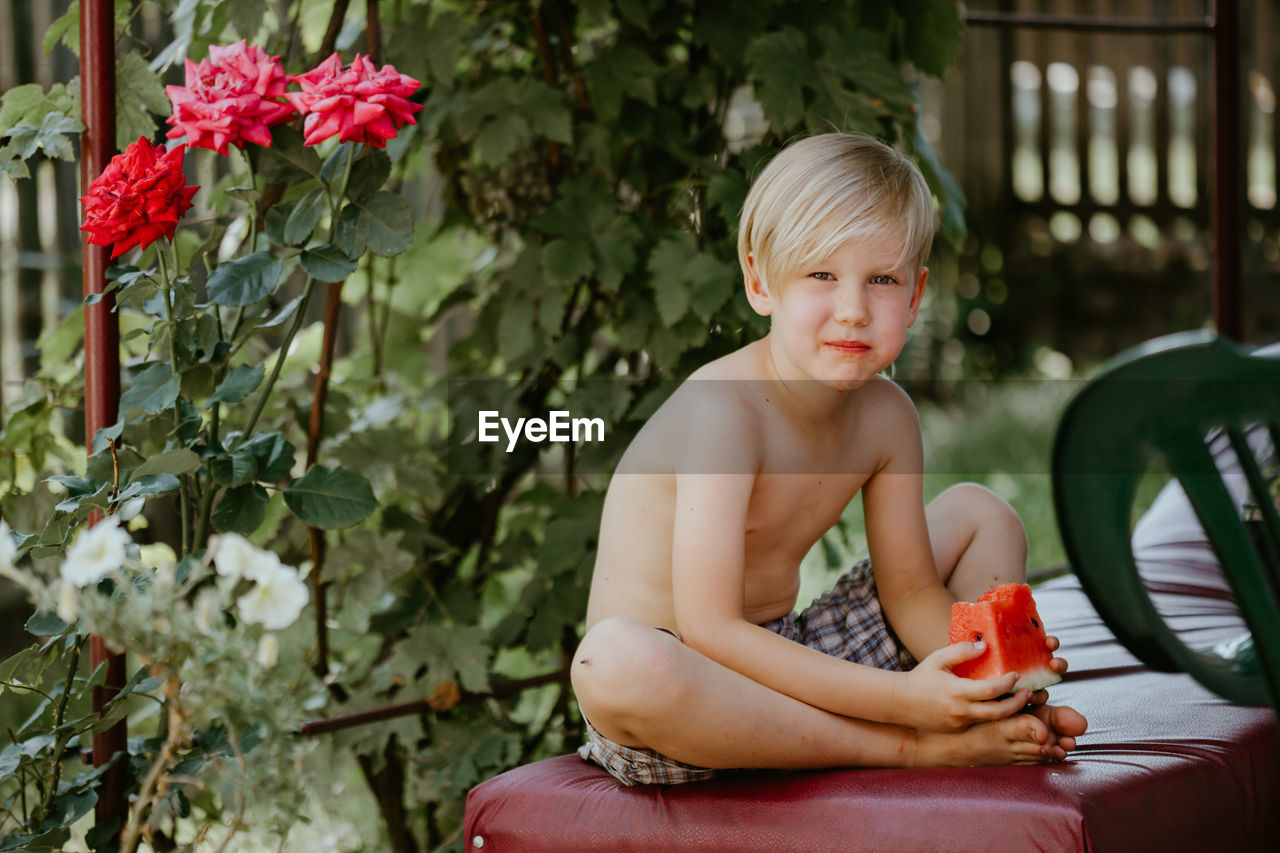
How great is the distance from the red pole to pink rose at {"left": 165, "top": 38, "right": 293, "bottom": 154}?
0.17m

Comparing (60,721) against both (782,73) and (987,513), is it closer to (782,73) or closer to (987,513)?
(987,513)

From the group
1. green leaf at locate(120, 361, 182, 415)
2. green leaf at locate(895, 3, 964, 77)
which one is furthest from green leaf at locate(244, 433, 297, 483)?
green leaf at locate(895, 3, 964, 77)

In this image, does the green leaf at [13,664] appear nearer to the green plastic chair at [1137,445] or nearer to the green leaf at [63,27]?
the green leaf at [63,27]

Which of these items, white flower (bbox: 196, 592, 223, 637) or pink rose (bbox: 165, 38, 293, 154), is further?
pink rose (bbox: 165, 38, 293, 154)

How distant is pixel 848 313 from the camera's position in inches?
51.7

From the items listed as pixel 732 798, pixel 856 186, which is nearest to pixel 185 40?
pixel 856 186

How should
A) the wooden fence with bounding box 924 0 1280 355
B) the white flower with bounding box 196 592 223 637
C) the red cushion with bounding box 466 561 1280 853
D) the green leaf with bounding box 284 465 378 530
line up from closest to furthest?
1. the white flower with bounding box 196 592 223 637
2. the red cushion with bounding box 466 561 1280 853
3. the green leaf with bounding box 284 465 378 530
4. the wooden fence with bounding box 924 0 1280 355

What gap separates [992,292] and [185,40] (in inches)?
207

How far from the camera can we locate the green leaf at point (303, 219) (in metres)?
1.40

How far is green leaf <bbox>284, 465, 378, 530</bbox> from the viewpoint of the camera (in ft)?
4.69

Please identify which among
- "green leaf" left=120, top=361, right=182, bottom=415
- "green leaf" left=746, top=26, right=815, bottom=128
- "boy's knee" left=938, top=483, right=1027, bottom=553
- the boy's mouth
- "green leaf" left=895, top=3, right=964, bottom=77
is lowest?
"boy's knee" left=938, top=483, right=1027, bottom=553

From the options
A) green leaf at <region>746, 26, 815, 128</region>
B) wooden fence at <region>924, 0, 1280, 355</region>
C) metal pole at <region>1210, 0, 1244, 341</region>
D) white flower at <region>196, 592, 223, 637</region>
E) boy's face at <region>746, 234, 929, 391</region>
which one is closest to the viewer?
white flower at <region>196, 592, 223, 637</region>

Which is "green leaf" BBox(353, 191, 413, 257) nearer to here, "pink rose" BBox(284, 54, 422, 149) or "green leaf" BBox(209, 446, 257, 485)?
"pink rose" BBox(284, 54, 422, 149)

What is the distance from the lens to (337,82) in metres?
1.30
